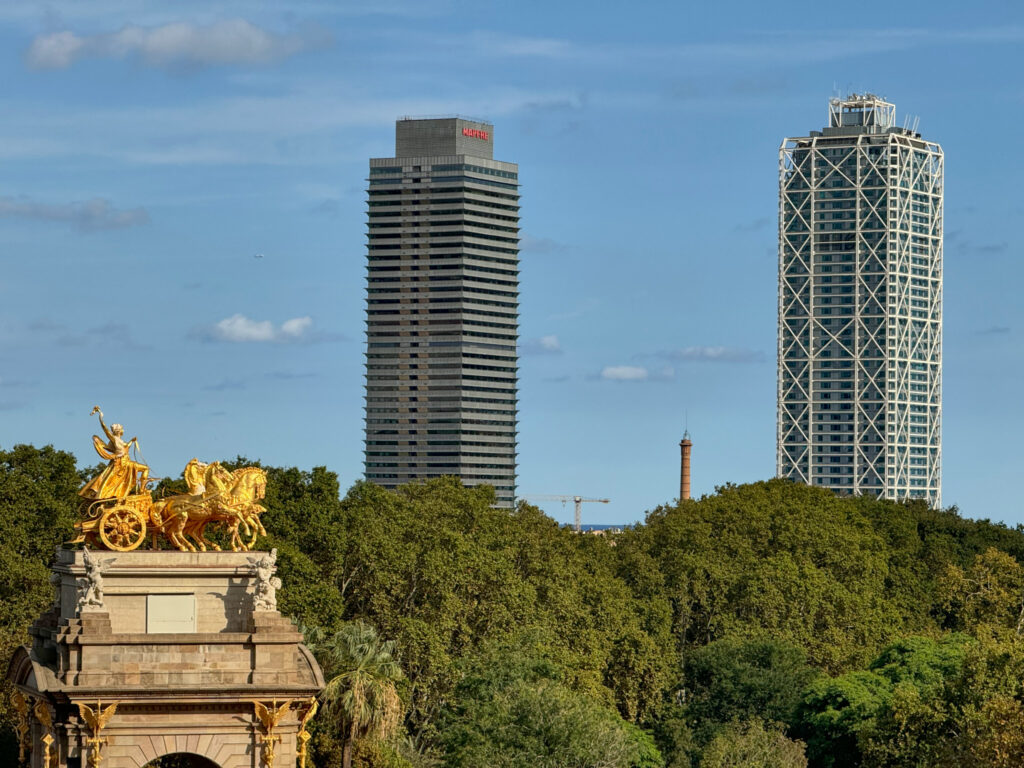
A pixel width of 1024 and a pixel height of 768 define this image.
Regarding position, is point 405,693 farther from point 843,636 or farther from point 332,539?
point 843,636

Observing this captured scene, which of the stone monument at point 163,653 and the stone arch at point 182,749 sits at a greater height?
the stone monument at point 163,653

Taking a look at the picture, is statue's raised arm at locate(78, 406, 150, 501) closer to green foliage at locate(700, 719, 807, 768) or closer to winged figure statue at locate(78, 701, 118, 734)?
winged figure statue at locate(78, 701, 118, 734)

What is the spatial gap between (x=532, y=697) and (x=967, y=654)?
18.6 metres

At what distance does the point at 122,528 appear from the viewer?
62.4m

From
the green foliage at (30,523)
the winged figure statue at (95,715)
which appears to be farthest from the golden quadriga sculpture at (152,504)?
the green foliage at (30,523)

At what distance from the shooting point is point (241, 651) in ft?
199

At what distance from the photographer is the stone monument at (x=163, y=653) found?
59.4 meters

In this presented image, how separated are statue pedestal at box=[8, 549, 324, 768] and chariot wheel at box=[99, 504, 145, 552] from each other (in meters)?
1.00

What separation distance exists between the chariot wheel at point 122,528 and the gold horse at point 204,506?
0.68m

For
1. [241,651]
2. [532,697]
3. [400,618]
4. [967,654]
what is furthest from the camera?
[400,618]

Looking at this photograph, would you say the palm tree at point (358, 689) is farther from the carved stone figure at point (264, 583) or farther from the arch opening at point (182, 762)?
the carved stone figure at point (264, 583)

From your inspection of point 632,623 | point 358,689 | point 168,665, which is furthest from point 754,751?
point 168,665

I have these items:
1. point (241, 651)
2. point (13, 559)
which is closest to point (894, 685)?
point (13, 559)

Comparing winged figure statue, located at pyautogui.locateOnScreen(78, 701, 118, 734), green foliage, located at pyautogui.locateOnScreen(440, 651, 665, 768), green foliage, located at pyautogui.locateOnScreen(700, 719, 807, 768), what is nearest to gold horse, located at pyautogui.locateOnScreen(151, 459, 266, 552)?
winged figure statue, located at pyautogui.locateOnScreen(78, 701, 118, 734)
